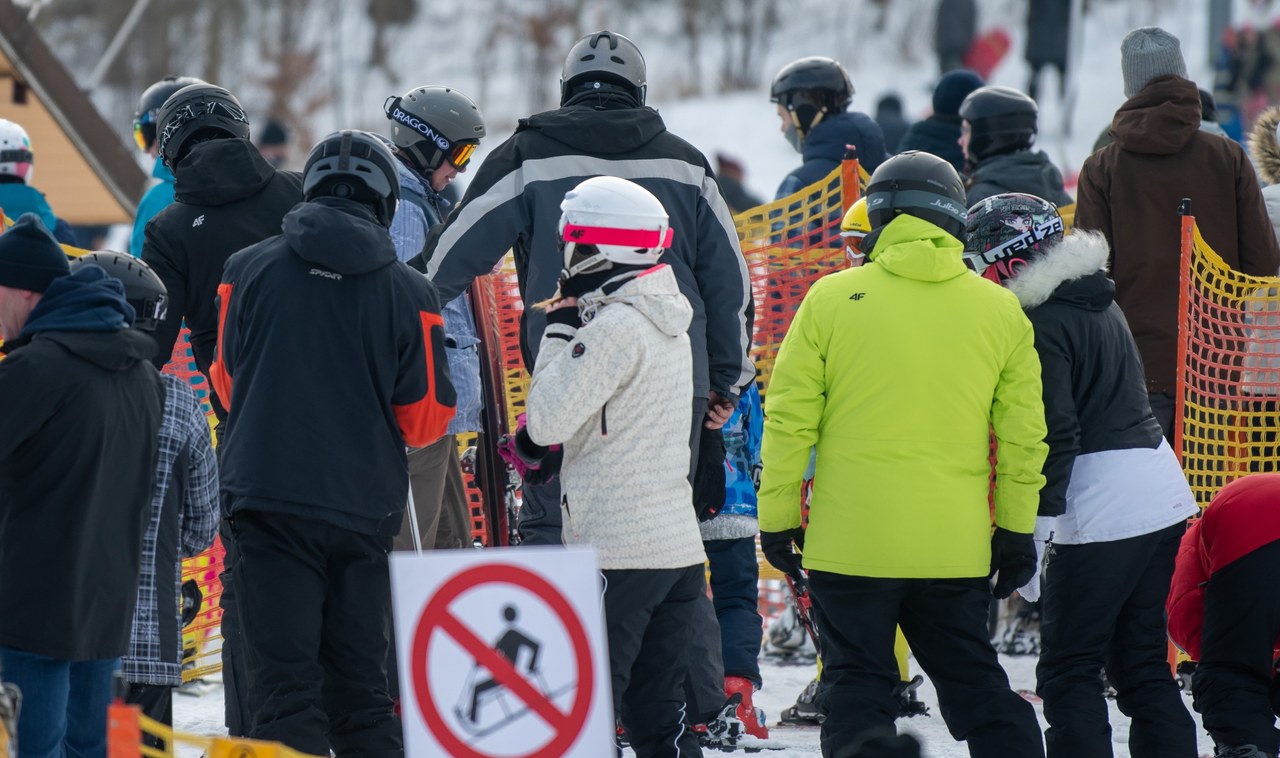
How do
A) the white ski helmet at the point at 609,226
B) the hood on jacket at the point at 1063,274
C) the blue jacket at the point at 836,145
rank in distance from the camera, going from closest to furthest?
1. the white ski helmet at the point at 609,226
2. the hood on jacket at the point at 1063,274
3. the blue jacket at the point at 836,145

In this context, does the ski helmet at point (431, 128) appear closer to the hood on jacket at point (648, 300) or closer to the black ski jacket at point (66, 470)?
the hood on jacket at point (648, 300)

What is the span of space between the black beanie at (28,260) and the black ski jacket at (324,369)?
0.50 meters

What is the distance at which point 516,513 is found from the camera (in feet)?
20.5

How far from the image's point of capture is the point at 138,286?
455cm

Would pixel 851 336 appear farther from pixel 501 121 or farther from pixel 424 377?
pixel 501 121

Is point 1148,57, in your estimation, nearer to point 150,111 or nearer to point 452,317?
point 452,317

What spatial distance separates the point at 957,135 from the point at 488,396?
340cm

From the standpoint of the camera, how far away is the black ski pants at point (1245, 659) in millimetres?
5180

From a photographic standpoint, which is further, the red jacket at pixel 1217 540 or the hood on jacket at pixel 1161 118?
the hood on jacket at pixel 1161 118

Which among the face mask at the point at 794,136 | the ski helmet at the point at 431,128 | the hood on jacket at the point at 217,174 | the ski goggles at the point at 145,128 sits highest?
the face mask at the point at 794,136

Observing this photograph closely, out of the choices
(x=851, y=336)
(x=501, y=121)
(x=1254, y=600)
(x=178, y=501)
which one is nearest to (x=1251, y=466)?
(x=1254, y=600)

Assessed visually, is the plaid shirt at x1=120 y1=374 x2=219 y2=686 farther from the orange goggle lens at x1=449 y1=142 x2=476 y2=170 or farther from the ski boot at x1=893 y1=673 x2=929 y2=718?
the ski boot at x1=893 y1=673 x2=929 y2=718

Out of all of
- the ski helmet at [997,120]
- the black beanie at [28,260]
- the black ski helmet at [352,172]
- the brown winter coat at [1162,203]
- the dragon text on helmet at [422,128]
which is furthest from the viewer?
the ski helmet at [997,120]

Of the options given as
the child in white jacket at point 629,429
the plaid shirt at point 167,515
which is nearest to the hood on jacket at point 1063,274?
the child in white jacket at point 629,429
